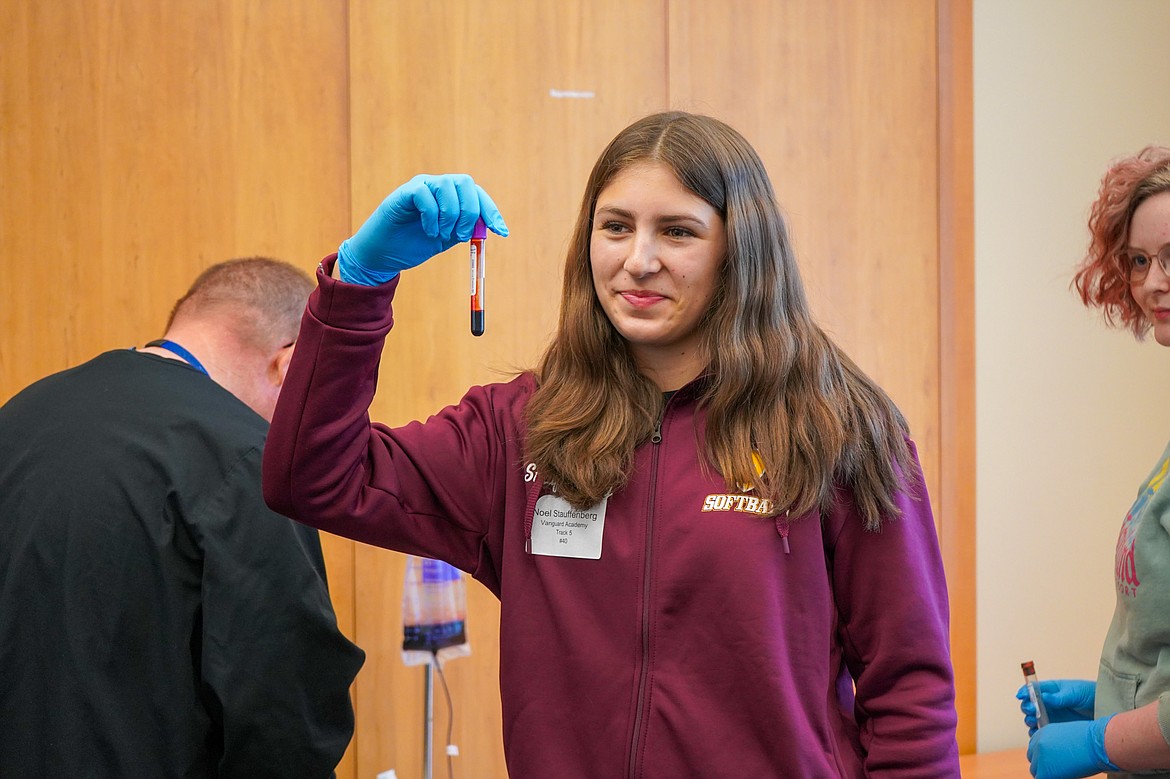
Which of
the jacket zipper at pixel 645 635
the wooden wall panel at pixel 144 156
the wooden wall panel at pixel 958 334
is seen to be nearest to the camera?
the jacket zipper at pixel 645 635

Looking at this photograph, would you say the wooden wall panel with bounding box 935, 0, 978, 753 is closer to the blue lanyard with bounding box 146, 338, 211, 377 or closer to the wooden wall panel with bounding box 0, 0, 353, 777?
the wooden wall panel with bounding box 0, 0, 353, 777

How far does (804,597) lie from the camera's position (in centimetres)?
125

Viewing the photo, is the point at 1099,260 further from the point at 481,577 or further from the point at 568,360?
the point at 481,577

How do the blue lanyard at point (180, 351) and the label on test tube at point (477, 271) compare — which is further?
the blue lanyard at point (180, 351)

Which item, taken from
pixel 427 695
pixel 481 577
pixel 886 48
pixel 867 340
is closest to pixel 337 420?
pixel 481 577

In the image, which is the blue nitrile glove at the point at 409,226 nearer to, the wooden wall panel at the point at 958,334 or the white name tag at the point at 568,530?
the white name tag at the point at 568,530

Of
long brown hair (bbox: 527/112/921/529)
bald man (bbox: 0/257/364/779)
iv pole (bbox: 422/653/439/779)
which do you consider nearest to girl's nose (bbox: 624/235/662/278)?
long brown hair (bbox: 527/112/921/529)

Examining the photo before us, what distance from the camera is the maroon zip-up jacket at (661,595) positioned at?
3.97 feet

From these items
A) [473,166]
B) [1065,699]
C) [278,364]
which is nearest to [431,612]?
[278,364]

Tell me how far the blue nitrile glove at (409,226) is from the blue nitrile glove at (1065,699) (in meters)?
1.20

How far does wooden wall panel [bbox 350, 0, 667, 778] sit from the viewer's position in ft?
8.48

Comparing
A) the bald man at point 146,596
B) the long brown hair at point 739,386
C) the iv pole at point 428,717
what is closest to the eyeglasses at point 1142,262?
the long brown hair at point 739,386

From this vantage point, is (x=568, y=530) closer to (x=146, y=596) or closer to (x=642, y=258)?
(x=642, y=258)

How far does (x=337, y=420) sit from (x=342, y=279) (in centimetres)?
17
